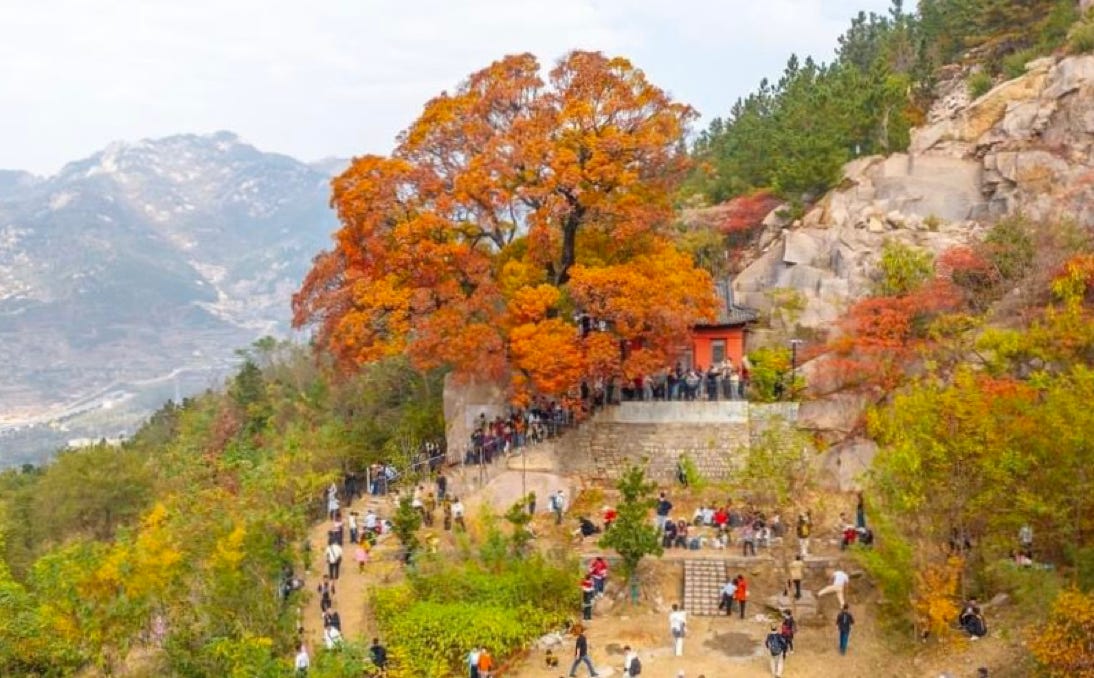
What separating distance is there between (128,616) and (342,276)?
43.6ft

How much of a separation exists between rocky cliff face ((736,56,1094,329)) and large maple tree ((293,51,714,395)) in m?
8.35

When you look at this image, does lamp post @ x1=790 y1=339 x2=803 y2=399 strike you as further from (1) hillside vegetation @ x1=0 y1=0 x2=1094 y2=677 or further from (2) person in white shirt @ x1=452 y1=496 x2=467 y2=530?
(2) person in white shirt @ x1=452 y1=496 x2=467 y2=530

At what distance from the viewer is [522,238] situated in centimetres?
2997

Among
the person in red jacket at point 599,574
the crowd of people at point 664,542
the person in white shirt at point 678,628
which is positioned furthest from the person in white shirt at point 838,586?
the person in red jacket at point 599,574

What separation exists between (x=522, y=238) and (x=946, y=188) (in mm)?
18625

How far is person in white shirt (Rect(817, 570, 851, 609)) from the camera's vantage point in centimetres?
2109

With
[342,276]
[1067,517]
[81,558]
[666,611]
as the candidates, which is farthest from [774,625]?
[342,276]

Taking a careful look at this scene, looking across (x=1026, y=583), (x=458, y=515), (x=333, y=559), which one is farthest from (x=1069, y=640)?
(x=333, y=559)

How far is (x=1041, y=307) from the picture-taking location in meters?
27.0

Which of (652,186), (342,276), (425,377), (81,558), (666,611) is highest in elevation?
(652,186)

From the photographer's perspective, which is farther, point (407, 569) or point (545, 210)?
point (545, 210)

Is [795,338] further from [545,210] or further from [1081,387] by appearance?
[1081,387]

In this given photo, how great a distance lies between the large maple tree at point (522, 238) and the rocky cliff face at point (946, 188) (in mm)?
8346

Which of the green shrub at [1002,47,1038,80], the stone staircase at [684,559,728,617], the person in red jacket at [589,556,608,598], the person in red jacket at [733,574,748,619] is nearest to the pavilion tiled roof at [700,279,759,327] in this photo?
the stone staircase at [684,559,728,617]
